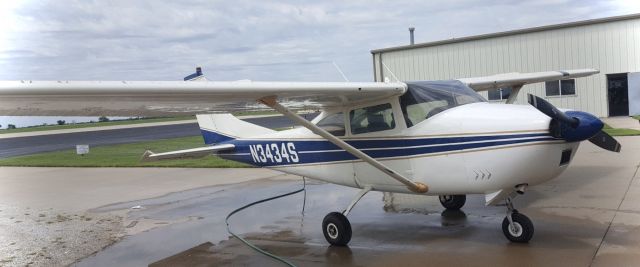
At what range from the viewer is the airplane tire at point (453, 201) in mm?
8203

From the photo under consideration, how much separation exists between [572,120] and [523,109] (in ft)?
1.89

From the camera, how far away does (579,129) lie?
5391 millimetres

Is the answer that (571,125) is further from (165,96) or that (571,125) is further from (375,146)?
(165,96)

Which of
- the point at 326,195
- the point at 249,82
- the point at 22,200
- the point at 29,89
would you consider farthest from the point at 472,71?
the point at 29,89

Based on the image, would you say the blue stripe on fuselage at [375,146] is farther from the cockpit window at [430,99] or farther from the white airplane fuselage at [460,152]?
the cockpit window at [430,99]

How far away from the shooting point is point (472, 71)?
2716 cm

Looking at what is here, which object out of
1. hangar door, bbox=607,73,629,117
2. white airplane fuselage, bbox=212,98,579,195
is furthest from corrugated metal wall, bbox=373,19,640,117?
white airplane fuselage, bbox=212,98,579,195

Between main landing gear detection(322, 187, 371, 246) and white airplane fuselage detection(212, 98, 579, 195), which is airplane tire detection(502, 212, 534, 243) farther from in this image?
main landing gear detection(322, 187, 371, 246)

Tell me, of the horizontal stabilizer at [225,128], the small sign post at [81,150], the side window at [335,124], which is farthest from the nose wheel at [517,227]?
the small sign post at [81,150]

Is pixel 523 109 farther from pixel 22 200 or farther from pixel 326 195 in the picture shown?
pixel 22 200

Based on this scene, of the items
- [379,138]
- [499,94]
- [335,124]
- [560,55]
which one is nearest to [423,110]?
[379,138]

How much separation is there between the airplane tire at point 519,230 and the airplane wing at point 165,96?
2.00 metres

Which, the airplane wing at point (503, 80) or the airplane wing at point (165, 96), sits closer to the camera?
the airplane wing at point (165, 96)

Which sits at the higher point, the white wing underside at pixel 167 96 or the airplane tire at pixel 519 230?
the white wing underside at pixel 167 96
